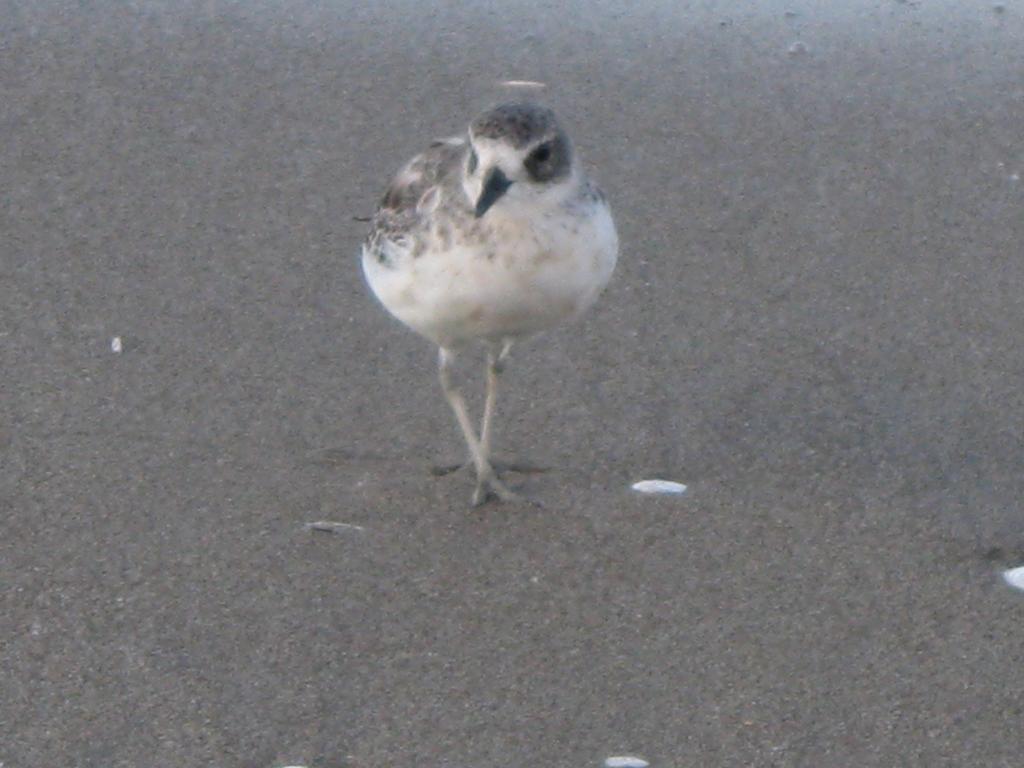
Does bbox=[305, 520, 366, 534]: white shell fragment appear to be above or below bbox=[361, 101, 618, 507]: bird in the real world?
below

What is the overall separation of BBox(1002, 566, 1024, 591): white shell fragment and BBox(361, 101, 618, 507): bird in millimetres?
1040

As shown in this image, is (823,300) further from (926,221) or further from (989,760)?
(989,760)

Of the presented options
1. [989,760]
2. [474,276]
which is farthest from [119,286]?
[989,760]

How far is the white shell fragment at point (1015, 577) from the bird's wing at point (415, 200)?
135cm

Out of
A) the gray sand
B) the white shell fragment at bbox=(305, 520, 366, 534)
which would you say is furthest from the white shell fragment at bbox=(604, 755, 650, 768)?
the white shell fragment at bbox=(305, 520, 366, 534)

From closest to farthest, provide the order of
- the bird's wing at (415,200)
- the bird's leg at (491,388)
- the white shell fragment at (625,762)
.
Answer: the white shell fragment at (625,762)
the bird's wing at (415,200)
the bird's leg at (491,388)

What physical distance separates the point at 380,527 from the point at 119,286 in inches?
50.3

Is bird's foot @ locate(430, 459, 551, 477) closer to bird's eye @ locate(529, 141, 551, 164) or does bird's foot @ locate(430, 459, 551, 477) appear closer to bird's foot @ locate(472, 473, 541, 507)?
bird's foot @ locate(472, 473, 541, 507)

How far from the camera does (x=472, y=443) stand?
458 cm

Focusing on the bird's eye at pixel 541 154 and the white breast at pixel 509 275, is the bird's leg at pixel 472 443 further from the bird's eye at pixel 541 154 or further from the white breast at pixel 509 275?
the bird's eye at pixel 541 154

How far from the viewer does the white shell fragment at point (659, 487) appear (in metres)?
4.50

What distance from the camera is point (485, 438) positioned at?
461 centimetres

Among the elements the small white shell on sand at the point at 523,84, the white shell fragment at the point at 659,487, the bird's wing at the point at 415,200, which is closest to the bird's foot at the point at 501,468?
the white shell fragment at the point at 659,487

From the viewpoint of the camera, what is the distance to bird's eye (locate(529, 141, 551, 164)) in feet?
13.6
